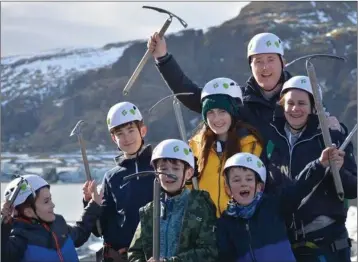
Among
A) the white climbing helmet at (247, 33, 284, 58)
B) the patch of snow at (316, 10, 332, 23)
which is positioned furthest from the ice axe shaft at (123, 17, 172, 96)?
the patch of snow at (316, 10, 332, 23)

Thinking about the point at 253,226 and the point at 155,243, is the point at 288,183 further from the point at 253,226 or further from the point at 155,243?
the point at 155,243

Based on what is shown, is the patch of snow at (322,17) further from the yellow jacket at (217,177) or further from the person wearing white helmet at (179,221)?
the person wearing white helmet at (179,221)

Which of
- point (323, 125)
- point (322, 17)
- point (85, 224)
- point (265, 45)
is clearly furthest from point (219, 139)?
point (322, 17)

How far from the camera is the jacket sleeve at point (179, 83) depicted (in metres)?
6.17

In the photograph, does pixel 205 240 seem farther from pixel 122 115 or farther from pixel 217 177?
pixel 122 115

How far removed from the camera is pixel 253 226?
16.4ft

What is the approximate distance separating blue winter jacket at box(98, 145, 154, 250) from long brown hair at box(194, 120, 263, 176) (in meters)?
0.60

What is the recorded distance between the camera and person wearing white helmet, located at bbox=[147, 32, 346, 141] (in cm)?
577

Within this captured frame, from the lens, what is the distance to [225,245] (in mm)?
5051

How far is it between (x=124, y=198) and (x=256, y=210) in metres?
1.32

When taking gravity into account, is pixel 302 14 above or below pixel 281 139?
above

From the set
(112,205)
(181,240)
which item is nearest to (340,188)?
(181,240)

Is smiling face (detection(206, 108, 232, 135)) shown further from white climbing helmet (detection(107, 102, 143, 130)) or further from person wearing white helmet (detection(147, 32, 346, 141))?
white climbing helmet (detection(107, 102, 143, 130))

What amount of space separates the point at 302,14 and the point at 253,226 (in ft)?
589
